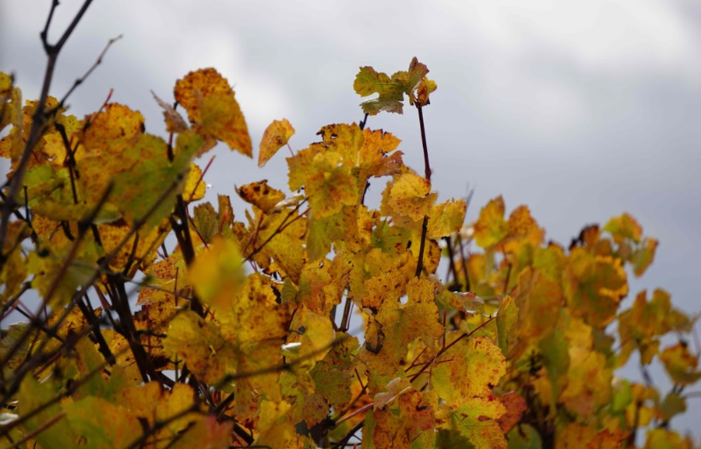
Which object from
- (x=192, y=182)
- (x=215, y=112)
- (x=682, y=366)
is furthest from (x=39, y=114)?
(x=682, y=366)

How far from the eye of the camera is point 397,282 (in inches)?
32.2

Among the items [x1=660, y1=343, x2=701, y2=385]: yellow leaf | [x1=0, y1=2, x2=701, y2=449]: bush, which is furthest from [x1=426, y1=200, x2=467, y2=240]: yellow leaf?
[x1=660, y1=343, x2=701, y2=385]: yellow leaf

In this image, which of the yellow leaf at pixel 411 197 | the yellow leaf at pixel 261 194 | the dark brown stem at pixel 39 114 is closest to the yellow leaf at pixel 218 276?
the dark brown stem at pixel 39 114

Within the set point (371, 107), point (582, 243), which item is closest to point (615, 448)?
point (371, 107)

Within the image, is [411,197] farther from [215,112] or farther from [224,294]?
[224,294]

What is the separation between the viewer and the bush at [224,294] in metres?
0.52

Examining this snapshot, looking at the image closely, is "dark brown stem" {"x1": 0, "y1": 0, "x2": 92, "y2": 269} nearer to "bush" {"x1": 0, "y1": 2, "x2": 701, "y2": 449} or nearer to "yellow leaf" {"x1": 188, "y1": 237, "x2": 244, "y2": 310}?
"bush" {"x1": 0, "y1": 2, "x2": 701, "y2": 449}

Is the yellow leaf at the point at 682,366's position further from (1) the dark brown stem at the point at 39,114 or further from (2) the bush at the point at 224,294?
(1) the dark brown stem at the point at 39,114

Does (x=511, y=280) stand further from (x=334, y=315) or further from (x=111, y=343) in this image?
(x=111, y=343)

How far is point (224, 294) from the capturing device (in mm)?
388

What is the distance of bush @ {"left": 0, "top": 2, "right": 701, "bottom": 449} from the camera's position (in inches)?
20.7

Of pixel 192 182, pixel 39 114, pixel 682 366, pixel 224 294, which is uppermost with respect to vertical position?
pixel 682 366

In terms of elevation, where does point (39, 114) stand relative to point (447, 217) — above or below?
below

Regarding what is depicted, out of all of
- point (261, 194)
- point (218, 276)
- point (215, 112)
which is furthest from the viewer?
point (261, 194)
